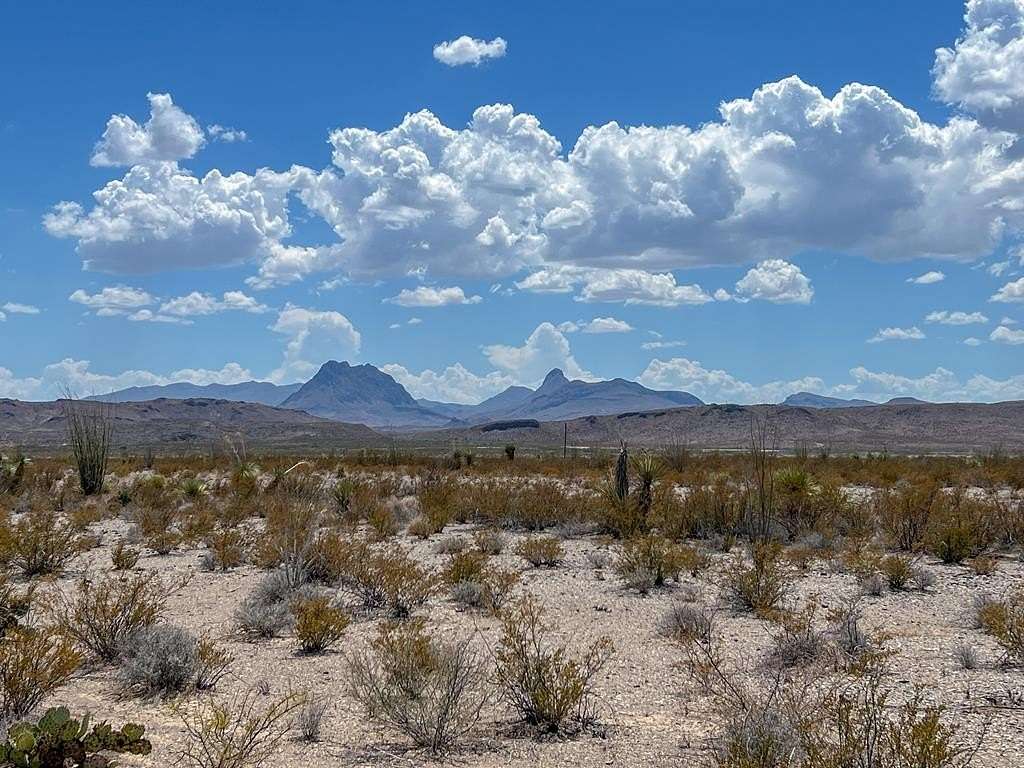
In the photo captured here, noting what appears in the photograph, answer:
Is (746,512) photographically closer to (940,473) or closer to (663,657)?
(663,657)

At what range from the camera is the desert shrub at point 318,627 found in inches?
375

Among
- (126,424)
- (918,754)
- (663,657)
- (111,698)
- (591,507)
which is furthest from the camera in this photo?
(126,424)

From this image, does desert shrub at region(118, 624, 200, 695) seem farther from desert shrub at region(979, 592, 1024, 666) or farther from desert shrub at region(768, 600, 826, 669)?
desert shrub at region(979, 592, 1024, 666)

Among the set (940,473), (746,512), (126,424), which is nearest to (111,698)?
(746,512)

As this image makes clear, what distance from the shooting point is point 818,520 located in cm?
1775

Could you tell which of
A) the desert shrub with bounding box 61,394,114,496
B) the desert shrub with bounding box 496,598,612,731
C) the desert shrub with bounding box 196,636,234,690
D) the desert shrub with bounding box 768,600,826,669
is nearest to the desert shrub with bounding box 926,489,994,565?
the desert shrub with bounding box 768,600,826,669

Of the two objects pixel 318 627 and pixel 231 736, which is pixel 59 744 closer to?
pixel 231 736

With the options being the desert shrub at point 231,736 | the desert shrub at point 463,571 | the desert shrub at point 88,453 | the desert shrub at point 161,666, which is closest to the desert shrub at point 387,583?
the desert shrub at point 463,571

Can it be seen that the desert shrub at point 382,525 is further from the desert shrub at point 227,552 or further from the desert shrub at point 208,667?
the desert shrub at point 208,667

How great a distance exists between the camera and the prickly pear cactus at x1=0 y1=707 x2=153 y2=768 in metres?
5.30

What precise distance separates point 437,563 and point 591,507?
584 centimetres

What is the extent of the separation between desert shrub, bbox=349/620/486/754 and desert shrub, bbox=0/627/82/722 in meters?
2.36

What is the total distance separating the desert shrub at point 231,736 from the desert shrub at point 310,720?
10cm

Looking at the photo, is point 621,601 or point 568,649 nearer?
point 568,649
